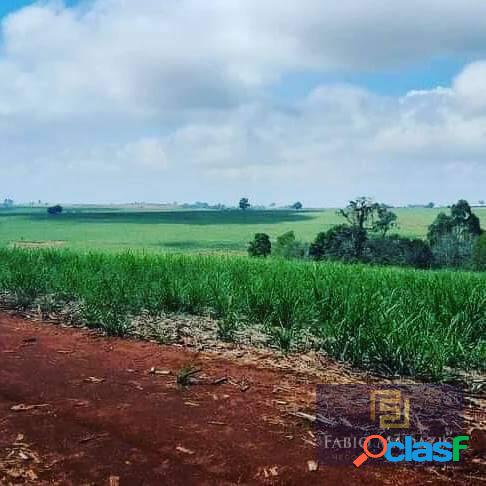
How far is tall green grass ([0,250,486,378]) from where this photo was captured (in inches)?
207

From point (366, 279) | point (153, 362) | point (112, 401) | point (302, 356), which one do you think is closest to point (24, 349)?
point (153, 362)

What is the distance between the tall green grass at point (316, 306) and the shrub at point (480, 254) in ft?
123

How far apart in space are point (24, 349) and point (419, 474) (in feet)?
14.7

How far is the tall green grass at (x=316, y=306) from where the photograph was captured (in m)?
5.27

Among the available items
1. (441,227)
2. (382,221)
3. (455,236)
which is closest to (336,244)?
(382,221)

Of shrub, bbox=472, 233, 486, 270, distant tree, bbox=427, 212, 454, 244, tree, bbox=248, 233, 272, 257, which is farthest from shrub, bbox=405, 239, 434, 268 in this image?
tree, bbox=248, 233, 272, 257

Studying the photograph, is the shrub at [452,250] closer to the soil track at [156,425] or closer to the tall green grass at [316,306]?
the tall green grass at [316,306]

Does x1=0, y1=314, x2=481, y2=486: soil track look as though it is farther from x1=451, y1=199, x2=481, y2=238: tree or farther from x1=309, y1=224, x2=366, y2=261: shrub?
x1=451, y1=199, x2=481, y2=238: tree

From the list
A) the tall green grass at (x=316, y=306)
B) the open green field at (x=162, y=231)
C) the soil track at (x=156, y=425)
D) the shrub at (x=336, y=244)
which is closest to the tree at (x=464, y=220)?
the shrub at (x=336, y=244)

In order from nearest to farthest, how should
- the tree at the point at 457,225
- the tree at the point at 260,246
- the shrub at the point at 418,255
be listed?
the shrub at the point at 418,255, the tree at the point at 260,246, the tree at the point at 457,225

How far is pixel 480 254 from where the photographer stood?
1777 inches

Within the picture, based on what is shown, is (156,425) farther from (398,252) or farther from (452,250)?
(452,250)

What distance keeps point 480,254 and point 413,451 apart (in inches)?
1812

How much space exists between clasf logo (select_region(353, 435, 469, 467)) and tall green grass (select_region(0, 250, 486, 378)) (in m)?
1.41
